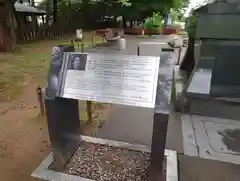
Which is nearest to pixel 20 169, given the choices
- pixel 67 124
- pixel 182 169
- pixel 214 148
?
pixel 67 124

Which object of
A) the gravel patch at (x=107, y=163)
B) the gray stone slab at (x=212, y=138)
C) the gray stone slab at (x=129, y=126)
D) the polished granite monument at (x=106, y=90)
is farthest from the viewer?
the gray stone slab at (x=129, y=126)

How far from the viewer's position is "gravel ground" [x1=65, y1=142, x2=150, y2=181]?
1.90m

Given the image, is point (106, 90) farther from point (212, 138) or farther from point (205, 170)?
point (212, 138)

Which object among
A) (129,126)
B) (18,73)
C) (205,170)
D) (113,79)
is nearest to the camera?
(113,79)

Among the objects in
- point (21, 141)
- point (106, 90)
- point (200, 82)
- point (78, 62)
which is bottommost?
point (21, 141)

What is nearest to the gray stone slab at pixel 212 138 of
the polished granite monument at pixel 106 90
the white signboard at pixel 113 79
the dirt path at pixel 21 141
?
the polished granite monument at pixel 106 90

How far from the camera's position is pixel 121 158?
6.95 ft

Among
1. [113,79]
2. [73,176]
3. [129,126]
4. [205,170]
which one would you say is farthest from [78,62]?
[205,170]

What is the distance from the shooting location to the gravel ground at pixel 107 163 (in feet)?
6.22

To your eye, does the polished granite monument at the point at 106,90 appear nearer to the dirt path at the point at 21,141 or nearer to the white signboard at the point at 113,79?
the white signboard at the point at 113,79

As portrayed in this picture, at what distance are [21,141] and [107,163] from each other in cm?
108

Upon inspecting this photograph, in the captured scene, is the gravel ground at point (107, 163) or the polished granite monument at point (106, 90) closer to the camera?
the polished granite monument at point (106, 90)

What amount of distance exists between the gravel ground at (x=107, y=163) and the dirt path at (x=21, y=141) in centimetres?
39

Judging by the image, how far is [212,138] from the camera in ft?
7.77
